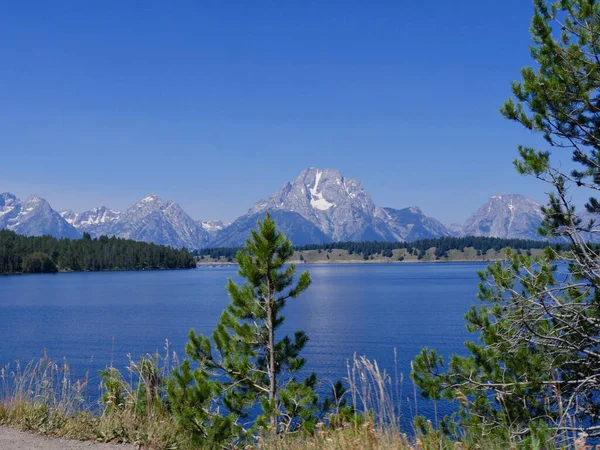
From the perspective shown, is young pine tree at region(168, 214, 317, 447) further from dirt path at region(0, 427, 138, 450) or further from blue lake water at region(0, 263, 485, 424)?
blue lake water at region(0, 263, 485, 424)

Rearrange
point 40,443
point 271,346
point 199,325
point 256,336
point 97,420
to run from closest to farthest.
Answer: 1. point 40,443
2. point 97,420
3. point 271,346
4. point 256,336
5. point 199,325

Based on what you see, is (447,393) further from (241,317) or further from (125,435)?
(125,435)

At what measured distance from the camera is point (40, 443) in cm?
902

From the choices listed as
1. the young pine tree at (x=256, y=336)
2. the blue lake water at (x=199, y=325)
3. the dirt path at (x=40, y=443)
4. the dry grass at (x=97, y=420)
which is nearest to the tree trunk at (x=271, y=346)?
the young pine tree at (x=256, y=336)

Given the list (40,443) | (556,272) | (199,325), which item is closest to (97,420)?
(40,443)

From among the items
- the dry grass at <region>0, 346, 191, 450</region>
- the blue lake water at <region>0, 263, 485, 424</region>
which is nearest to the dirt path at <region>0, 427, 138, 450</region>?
the dry grass at <region>0, 346, 191, 450</region>

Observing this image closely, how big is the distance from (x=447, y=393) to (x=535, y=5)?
306 inches

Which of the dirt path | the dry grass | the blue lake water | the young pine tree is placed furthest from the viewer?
the blue lake water

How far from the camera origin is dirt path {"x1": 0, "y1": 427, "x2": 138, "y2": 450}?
8766mm

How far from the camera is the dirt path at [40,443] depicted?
877 centimetres

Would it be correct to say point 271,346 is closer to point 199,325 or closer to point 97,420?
point 97,420

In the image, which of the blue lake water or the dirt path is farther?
the blue lake water

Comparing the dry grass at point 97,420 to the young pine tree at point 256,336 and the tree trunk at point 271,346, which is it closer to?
the young pine tree at point 256,336

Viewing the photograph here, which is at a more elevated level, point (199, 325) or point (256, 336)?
point (256, 336)
